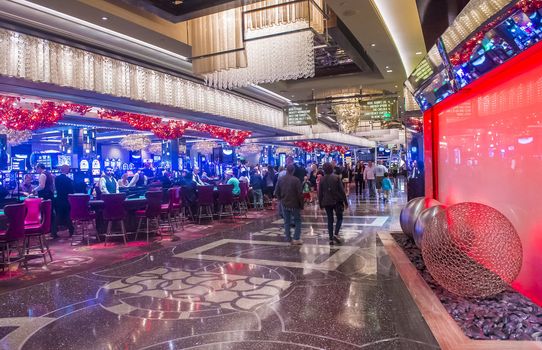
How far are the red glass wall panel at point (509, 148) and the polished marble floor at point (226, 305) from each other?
95 cm

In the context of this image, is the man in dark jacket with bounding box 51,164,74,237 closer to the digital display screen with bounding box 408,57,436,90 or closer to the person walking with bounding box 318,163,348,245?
the person walking with bounding box 318,163,348,245

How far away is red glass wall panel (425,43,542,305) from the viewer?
102 inches

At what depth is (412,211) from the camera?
4.02 m

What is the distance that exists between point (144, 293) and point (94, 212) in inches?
163

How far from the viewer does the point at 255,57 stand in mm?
4543

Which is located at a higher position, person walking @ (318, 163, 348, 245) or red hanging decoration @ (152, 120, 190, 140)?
red hanging decoration @ (152, 120, 190, 140)

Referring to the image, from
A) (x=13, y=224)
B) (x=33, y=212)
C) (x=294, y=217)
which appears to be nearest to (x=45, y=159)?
(x=33, y=212)

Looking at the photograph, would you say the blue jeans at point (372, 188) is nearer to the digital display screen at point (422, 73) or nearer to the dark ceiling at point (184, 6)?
the digital display screen at point (422, 73)

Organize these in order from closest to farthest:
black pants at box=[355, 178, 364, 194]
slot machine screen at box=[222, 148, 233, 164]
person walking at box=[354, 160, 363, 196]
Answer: person walking at box=[354, 160, 363, 196]
black pants at box=[355, 178, 364, 194]
slot machine screen at box=[222, 148, 233, 164]

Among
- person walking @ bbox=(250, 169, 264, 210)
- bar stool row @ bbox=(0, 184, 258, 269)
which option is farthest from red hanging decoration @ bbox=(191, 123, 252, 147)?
bar stool row @ bbox=(0, 184, 258, 269)

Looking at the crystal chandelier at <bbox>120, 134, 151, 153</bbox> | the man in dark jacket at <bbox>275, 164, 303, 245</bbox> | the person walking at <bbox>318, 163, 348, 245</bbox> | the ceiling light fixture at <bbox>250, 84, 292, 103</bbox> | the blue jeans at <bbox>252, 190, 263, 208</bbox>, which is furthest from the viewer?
the crystal chandelier at <bbox>120, 134, 151, 153</bbox>

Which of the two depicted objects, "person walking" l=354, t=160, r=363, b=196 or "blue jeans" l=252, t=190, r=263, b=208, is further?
"person walking" l=354, t=160, r=363, b=196

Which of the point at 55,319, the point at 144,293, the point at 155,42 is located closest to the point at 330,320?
the point at 144,293

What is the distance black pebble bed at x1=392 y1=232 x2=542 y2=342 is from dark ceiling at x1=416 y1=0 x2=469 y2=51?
9.65 feet
